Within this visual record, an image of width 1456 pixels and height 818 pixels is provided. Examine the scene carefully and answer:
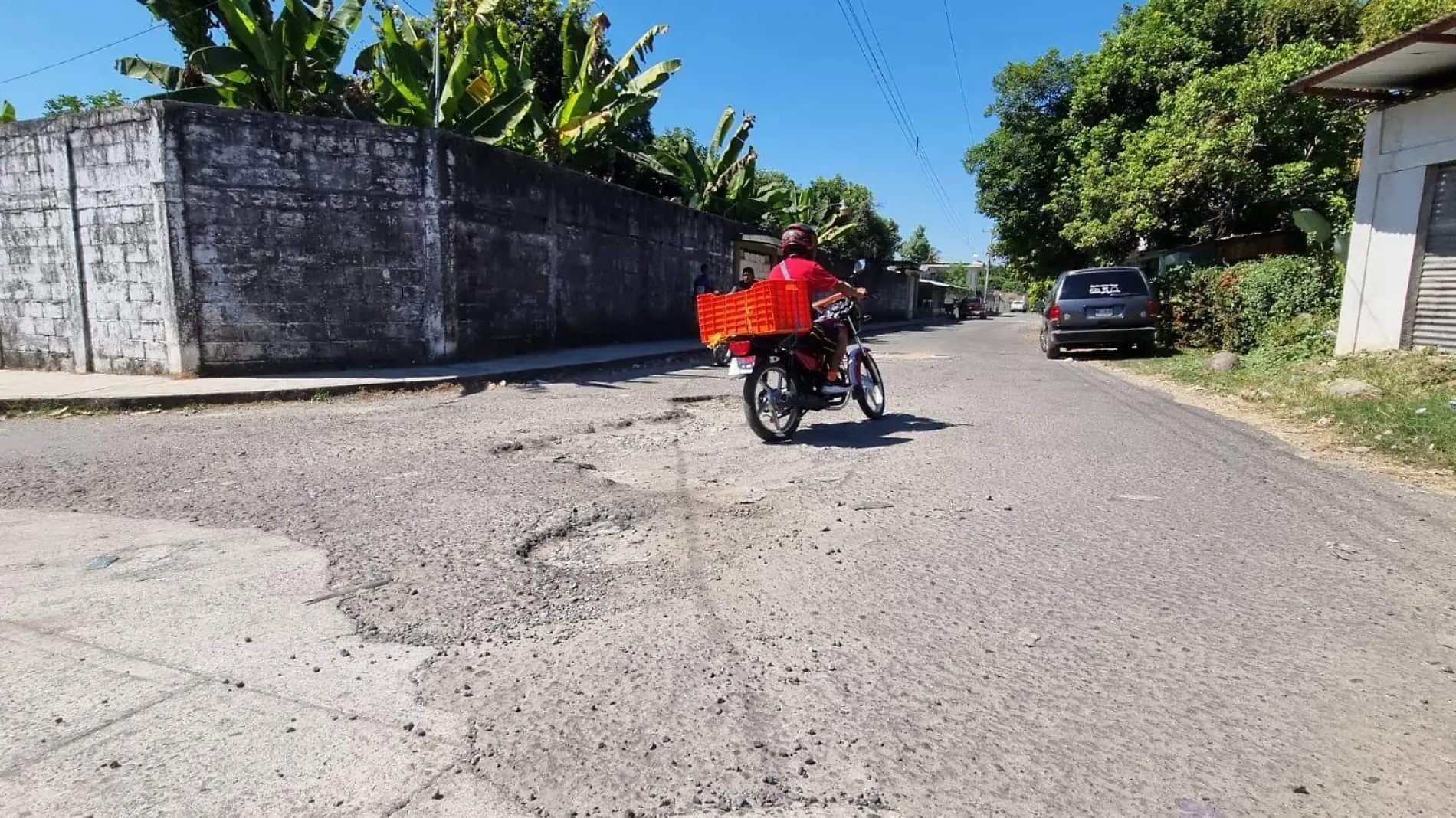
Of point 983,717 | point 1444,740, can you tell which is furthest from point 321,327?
point 1444,740

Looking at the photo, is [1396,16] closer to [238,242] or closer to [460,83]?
[460,83]

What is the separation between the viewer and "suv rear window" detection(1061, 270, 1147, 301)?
43.3 feet

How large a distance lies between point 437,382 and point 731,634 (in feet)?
25.4

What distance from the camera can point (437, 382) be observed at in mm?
9477

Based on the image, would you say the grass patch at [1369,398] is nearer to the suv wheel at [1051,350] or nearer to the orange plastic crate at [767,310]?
the suv wheel at [1051,350]

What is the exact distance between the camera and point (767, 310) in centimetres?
578

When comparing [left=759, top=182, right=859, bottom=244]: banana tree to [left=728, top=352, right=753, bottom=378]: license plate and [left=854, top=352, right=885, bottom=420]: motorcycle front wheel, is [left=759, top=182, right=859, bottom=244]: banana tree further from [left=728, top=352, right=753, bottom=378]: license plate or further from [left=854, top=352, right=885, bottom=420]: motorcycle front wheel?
[left=728, top=352, right=753, bottom=378]: license plate

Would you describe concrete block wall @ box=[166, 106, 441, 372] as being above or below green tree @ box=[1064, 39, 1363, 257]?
below

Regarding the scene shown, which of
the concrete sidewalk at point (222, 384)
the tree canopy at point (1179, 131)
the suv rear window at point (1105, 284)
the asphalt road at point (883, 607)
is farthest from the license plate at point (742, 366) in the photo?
the tree canopy at point (1179, 131)

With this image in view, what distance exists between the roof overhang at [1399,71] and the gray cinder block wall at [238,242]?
10658mm

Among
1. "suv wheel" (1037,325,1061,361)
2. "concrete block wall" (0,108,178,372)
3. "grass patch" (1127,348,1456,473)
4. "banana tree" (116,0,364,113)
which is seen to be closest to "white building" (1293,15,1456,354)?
"grass patch" (1127,348,1456,473)

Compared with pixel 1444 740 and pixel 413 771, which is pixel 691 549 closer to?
pixel 413 771

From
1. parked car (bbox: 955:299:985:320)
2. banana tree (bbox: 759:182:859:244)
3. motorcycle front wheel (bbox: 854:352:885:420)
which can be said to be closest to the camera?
motorcycle front wheel (bbox: 854:352:885:420)

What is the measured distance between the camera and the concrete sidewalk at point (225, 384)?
800 cm
